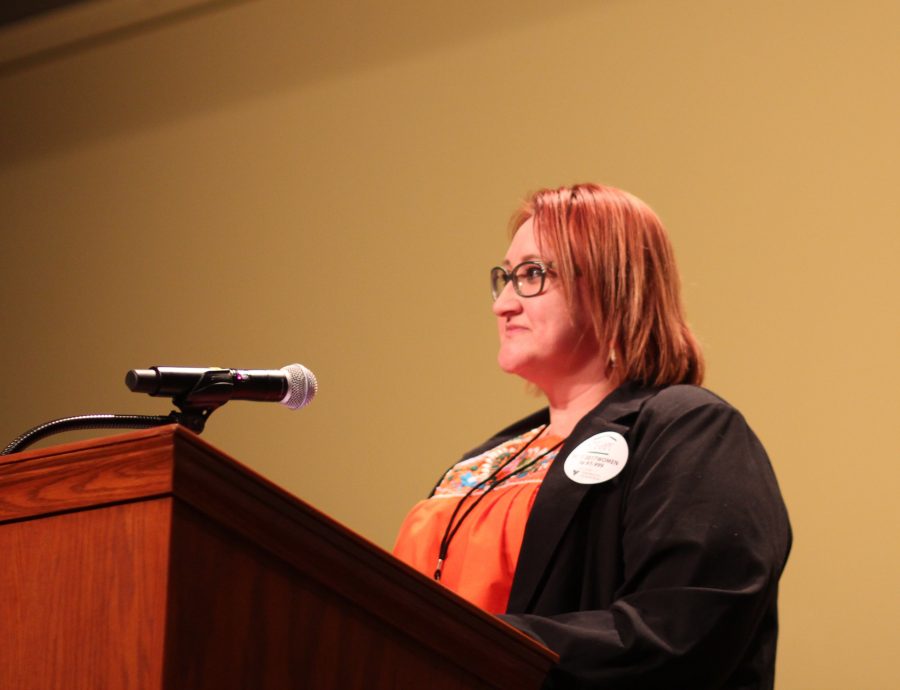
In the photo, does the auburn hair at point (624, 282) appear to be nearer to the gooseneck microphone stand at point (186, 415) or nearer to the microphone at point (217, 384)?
the microphone at point (217, 384)

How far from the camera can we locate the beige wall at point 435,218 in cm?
275

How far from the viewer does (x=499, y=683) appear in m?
1.30

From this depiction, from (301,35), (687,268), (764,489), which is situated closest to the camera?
(764,489)

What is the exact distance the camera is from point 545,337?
7.20 ft

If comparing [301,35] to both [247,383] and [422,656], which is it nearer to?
[247,383]

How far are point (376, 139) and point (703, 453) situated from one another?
2.12 meters

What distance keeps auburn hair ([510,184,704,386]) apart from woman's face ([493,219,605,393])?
0.02m

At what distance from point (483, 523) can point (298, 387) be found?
2.38 feet

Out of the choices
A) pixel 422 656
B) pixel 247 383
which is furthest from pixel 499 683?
pixel 247 383

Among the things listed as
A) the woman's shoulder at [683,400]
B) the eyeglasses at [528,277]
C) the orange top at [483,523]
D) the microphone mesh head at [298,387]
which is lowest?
the orange top at [483,523]

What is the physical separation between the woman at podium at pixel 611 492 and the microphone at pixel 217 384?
1.36ft

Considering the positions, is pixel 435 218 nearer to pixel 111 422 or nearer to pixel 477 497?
pixel 477 497

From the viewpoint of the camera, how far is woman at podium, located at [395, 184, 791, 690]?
5.24 feet

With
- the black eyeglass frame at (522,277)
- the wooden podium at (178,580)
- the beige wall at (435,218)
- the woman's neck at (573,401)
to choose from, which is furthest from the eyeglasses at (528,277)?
the wooden podium at (178,580)
